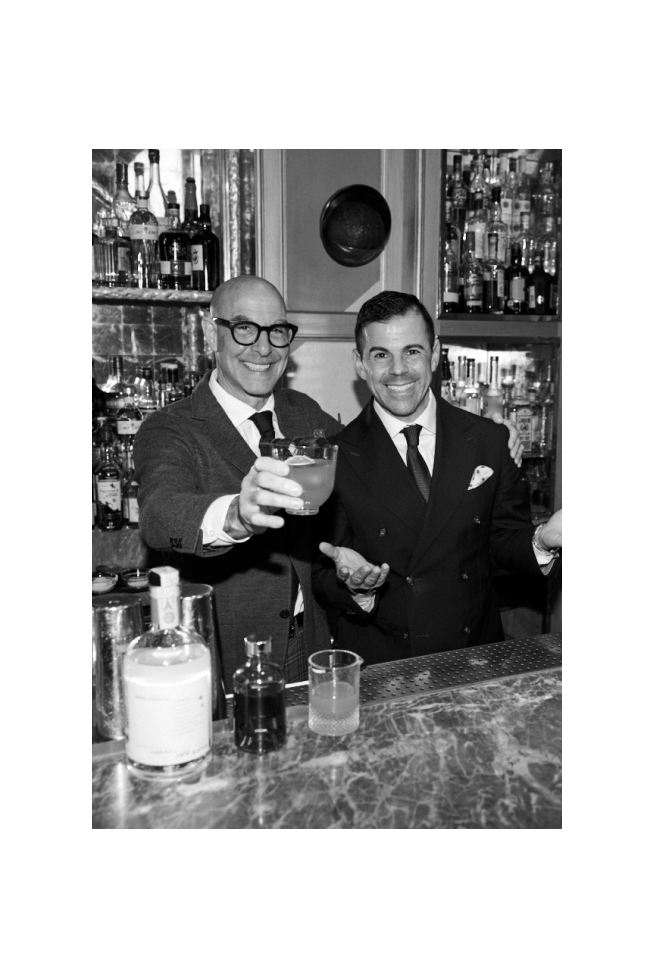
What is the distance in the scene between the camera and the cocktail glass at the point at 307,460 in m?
1.29

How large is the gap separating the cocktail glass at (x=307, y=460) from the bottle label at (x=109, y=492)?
69.3 inches

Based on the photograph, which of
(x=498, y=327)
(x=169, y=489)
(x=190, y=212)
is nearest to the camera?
(x=169, y=489)

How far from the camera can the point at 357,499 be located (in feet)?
7.22

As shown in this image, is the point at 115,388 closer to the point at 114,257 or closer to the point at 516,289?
the point at 114,257

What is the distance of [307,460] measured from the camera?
129 centimetres

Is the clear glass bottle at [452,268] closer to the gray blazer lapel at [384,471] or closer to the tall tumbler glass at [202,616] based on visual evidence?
the gray blazer lapel at [384,471]

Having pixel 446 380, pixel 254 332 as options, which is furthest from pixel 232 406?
pixel 446 380

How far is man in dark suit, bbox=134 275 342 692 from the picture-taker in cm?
204

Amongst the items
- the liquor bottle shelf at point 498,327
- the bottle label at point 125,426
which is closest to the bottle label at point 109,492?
the bottle label at point 125,426

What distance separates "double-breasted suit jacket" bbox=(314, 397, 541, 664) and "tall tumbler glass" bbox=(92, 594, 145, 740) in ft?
2.97

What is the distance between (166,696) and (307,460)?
1.55ft

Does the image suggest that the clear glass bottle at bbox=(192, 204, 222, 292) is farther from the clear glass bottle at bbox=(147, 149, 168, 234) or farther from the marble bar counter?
the marble bar counter

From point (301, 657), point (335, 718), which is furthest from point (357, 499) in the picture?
point (335, 718)

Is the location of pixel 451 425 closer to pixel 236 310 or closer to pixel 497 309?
pixel 236 310
